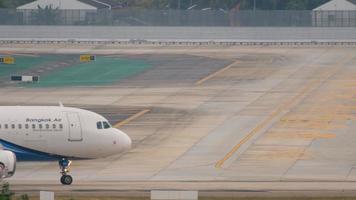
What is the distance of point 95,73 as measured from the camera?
111938 mm

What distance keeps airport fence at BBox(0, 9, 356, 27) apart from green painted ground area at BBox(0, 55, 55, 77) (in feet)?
99.8

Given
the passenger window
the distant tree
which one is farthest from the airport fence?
the passenger window

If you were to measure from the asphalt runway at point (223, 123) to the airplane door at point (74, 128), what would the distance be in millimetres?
2104

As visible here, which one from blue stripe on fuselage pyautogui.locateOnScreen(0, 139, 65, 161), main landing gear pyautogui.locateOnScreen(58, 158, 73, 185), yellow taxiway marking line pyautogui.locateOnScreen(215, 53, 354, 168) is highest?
blue stripe on fuselage pyautogui.locateOnScreen(0, 139, 65, 161)

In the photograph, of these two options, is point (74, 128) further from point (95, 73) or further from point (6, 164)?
point (95, 73)

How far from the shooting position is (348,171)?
63.5 meters

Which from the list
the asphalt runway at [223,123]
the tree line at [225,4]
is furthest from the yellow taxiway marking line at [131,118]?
the tree line at [225,4]

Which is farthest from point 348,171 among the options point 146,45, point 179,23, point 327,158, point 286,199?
point 179,23

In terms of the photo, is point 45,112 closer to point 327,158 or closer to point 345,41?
point 327,158

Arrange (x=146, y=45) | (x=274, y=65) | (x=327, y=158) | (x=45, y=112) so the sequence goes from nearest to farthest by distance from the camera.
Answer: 1. (x=45, y=112)
2. (x=327, y=158)
3. (x=274, y=65)
4. (x=146, y=45)

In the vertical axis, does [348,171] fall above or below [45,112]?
below

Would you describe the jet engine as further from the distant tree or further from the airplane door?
the distant tree

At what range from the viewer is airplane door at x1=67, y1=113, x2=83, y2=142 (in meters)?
56.2

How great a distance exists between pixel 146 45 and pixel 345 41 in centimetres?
2219
